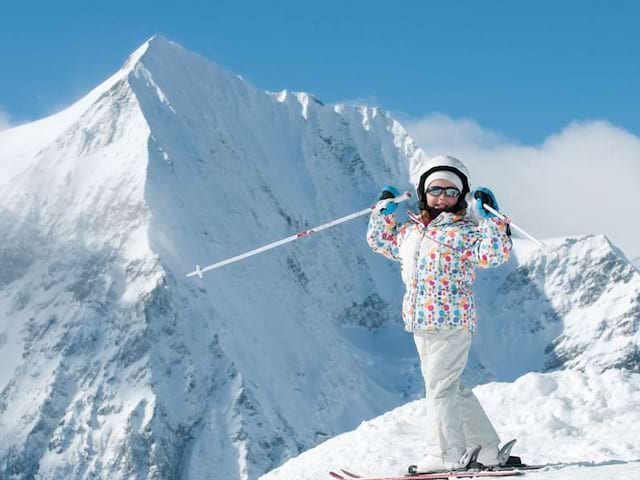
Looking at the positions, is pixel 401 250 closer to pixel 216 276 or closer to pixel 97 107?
pixel 216 276

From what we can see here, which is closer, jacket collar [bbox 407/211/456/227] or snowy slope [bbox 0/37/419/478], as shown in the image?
jacket collar [bbox 407/211/456/227]

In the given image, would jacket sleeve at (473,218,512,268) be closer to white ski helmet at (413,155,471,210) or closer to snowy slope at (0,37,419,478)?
white ski helmet at (413,155,471,210)

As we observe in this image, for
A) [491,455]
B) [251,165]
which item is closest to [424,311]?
[491,455]

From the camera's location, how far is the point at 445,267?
8.66m

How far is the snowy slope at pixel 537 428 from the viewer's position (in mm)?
11938

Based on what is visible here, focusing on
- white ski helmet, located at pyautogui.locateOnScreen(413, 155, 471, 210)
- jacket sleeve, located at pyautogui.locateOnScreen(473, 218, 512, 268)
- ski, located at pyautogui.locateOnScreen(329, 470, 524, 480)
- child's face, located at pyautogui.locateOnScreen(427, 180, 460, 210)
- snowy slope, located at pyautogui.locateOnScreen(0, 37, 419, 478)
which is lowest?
ski, located at pyautogui.locateOnScreen(329, 470, 524, 480)

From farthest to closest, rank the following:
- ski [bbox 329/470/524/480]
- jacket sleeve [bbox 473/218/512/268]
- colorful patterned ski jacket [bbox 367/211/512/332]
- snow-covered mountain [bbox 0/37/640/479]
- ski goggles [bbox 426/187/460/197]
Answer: snow-covered mountain [bbox 0/37/640/479], ski goggles [bbox 426/187/460/197], colorful patterned ski jacket [bbox 367/211/512/332], jacket sleeve [bbox 473/218/512/268], ski [bbox 329/470/524/480]

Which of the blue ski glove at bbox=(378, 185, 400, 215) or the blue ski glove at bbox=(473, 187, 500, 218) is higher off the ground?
the blue ski glove at bbox=(378, 185, 400, 215)

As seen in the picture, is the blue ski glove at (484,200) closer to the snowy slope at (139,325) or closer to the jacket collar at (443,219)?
the jacket collar at (443,219)

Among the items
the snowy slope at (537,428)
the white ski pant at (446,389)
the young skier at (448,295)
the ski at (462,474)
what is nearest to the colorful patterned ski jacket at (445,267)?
the young skier at (448,295)

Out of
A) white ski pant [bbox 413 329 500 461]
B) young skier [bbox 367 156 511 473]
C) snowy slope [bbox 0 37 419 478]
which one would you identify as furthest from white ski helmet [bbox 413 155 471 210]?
snowy slope [bbox 0 37 419 478]

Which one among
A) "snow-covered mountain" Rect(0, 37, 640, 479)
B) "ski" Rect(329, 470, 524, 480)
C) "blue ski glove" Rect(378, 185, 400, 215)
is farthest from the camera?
"snow-covered mountain" Rect(0, 37, 640, 479)

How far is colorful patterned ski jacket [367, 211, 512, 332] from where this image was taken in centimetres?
850

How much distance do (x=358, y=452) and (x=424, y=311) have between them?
16.1 feet
